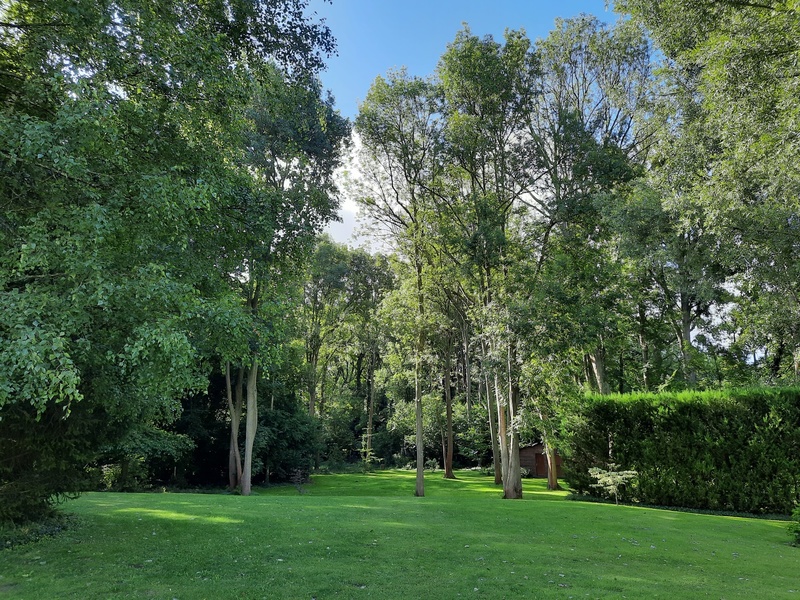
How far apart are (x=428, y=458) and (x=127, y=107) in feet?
130

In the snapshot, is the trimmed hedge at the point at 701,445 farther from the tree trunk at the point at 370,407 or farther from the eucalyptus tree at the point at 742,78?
the tree trunk at the point at 370,407

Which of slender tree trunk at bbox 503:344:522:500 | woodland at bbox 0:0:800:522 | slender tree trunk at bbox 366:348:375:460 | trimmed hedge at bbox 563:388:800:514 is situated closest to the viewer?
woodland at bbox 0:0:800:522

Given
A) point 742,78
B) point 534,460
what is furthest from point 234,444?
point 742,78

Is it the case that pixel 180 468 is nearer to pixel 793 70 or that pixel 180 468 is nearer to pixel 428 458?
pixel 428 458

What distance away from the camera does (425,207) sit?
70.2 ft

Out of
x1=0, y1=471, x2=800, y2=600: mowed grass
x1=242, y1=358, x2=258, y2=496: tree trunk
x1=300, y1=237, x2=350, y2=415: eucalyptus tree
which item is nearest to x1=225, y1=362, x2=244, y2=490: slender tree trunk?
x1=242, y1=358, x2=258, y2=496: tree trunk

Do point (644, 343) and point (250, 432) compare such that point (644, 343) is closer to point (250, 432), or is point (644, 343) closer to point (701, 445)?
point (701, 445)

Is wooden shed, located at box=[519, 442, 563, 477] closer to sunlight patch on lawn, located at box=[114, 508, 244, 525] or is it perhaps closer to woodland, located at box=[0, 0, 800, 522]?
woodland, located at box=[0, 0, 800, 522]

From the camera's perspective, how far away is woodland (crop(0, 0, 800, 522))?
5398 millimetres

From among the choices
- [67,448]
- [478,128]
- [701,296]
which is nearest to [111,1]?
[67,448]

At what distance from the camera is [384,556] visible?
7211 millimetres

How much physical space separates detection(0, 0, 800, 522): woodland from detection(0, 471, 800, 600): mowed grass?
196 centimetres

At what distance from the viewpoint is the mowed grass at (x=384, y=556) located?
5.66 metres

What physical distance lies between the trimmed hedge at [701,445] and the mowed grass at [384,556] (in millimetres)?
3722
